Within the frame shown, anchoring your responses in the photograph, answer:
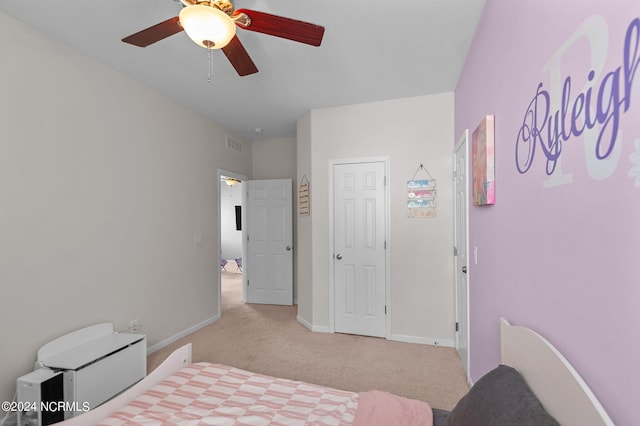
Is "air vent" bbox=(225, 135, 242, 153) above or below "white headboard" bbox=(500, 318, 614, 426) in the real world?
above

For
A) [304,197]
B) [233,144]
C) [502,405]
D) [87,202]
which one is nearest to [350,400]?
[502,405]

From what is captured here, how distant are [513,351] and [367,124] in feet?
9.14

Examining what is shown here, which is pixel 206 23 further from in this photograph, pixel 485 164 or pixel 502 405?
pixel 502 405

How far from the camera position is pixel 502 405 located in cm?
95

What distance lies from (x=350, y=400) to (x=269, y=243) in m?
3.61

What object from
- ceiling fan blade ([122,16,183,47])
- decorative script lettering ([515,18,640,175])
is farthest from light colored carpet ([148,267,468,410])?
ceiling fan blade ([122,16,183,47])

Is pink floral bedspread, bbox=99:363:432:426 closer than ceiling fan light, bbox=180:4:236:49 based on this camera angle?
Yes

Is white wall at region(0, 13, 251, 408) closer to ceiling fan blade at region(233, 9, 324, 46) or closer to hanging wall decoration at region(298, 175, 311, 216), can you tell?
hanging wall decoration at region(298, 175, 311, 216)

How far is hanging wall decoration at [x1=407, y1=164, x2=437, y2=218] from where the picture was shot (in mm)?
3309

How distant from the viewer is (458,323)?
3.01 m

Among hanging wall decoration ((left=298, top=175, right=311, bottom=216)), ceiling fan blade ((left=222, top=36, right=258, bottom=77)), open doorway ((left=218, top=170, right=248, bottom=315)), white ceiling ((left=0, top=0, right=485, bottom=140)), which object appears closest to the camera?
ceiling fan blade ((left=222, top=36, right=258, bottom=77))

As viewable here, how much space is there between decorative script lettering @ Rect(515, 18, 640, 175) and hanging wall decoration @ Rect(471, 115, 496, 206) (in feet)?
1.43

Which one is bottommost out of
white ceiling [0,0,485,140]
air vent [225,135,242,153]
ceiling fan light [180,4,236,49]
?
ceiling fan light [180,4,236,49]

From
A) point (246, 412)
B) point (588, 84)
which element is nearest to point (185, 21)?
point (588, 84)
